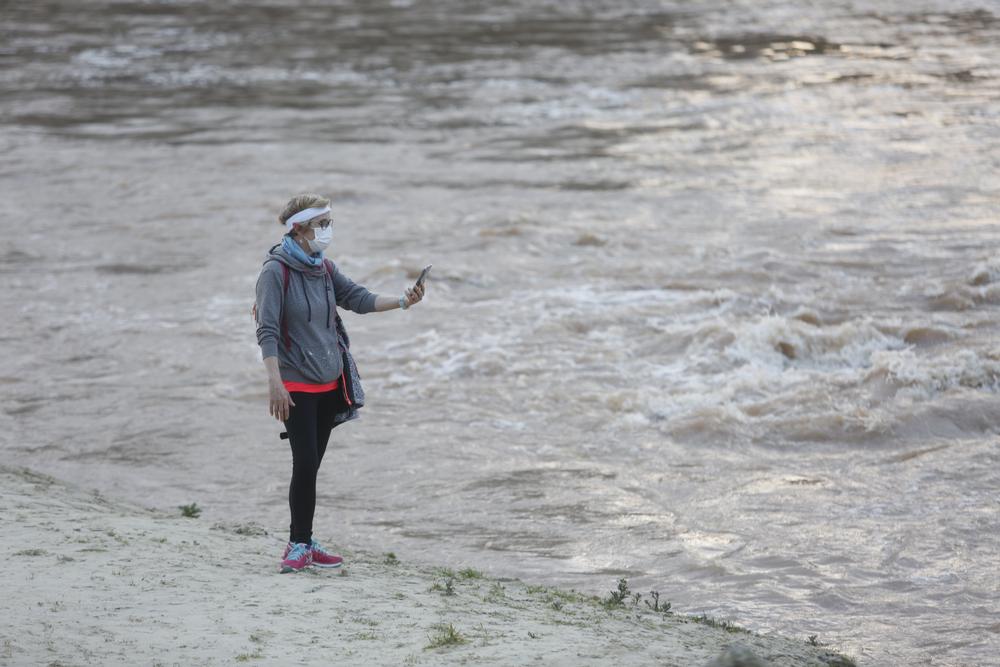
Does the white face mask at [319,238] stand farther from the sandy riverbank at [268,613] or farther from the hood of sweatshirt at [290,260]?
the sandy riverbank at [268,613]

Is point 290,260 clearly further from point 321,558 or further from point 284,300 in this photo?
point 321,558

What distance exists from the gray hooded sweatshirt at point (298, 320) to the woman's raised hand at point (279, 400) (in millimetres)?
142

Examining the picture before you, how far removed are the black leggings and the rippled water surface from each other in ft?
7.14

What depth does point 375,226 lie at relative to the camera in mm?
17953

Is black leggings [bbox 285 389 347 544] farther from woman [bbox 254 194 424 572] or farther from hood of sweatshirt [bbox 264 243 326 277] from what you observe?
hood of sweatshirt [bbox 264 243 326 277]

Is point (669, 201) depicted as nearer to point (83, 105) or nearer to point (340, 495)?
point (340, 495)

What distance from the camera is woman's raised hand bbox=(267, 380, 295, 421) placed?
6207mm

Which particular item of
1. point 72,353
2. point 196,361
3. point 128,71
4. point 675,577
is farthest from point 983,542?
point 128,71

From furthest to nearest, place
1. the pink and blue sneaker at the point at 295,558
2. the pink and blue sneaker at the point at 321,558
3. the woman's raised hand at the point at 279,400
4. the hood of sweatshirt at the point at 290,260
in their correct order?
the pink and blue sneaker at the point at 321,558 < the pink and blue sneaker at the point at 295,558 < the hood of sweatshirt at the point at 290,260 < the woman's raised hand at the point at 279,400

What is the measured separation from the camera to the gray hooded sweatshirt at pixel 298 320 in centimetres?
629

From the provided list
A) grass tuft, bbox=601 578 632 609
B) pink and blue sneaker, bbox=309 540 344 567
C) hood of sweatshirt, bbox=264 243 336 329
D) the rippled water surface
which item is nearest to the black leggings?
pink and blue sneaker, bbox=309 540 344 567

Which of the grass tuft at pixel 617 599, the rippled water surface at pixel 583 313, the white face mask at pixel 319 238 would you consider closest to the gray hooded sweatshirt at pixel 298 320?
the white face mask at pixel 319 238

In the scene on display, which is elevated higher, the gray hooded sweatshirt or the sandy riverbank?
the gray hooded sweatshirt

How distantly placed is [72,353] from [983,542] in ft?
29.5
